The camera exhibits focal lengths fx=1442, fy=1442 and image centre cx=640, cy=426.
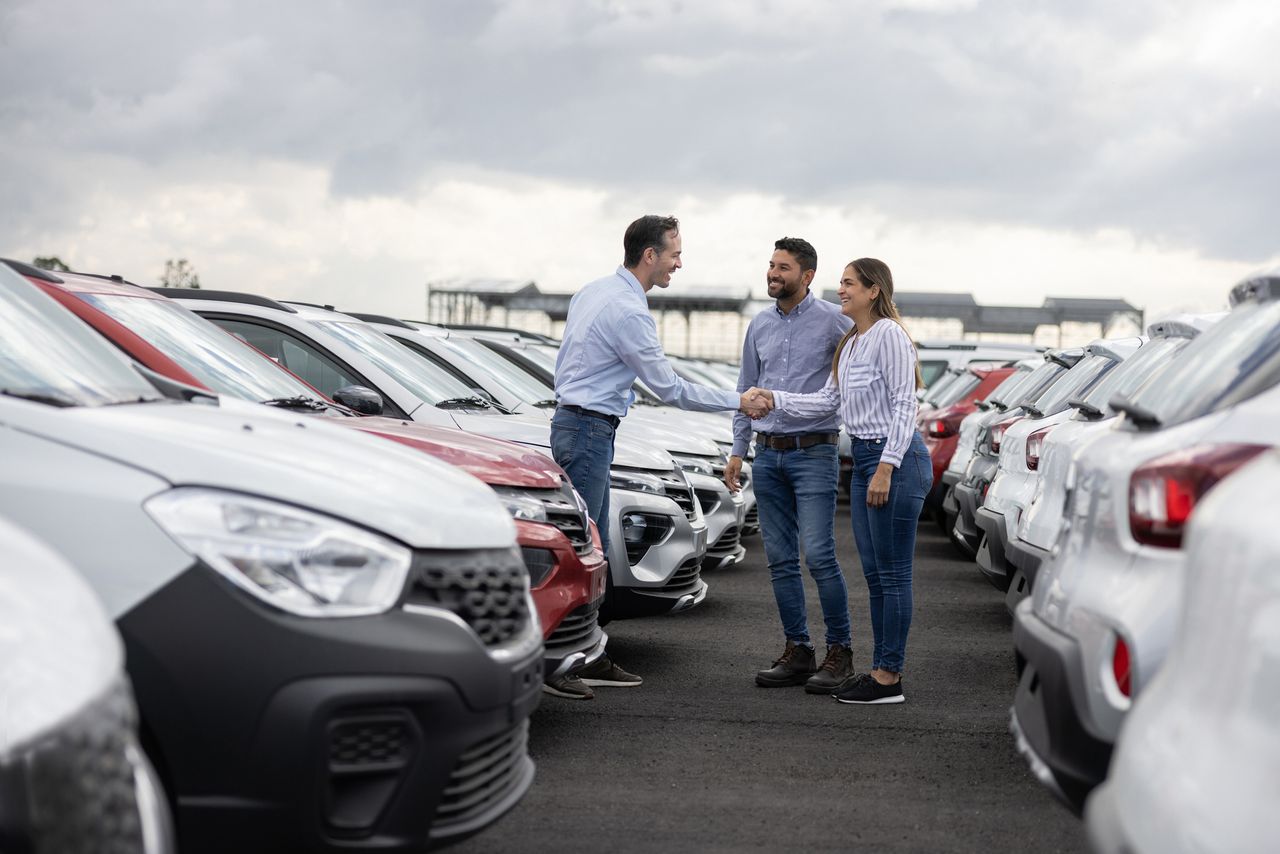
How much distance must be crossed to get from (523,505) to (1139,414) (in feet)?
8.13

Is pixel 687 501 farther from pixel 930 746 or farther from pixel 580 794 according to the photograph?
pixel 580 794

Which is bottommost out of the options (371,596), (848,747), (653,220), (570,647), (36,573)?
(848,747)

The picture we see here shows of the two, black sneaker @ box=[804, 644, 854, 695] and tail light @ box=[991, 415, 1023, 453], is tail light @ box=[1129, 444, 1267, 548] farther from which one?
tail light @ box=[991, 415, 1023, 453]

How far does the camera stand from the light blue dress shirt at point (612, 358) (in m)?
6.24

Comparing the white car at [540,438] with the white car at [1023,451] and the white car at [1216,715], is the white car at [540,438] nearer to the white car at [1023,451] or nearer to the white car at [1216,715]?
the white car at [1023,451]

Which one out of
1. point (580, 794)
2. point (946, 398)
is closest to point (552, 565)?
point (580, 794)

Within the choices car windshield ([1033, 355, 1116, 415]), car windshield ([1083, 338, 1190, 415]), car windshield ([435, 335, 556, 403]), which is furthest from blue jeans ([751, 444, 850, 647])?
car windshield ([435, 335, 556, 403])

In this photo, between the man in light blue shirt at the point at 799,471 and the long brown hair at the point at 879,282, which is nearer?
the long brown hair at the point at 879,282

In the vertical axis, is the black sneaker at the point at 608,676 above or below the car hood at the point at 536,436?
below

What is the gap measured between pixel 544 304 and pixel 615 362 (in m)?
32.7

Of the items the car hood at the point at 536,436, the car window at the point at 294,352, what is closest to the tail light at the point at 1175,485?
the car hood at the point at 536,436

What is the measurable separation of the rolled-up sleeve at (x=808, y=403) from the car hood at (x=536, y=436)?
961 millimetres

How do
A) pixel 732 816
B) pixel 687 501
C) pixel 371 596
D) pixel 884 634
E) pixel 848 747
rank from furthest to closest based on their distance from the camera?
1. pixel 687 501
2. pixel 884 634
3. pixel 848 747
4. pixel 732 816
5. pixel 371 596

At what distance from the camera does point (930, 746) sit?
5.54 m
